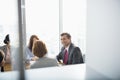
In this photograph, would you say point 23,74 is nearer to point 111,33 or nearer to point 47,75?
point 47,75

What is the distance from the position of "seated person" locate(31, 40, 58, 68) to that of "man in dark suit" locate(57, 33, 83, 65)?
14 centimetres

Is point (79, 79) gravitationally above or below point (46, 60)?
below

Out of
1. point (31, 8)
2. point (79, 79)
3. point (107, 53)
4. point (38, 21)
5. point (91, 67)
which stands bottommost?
point (79, 79)

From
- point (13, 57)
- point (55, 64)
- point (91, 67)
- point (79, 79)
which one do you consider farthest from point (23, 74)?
point (91, 67)

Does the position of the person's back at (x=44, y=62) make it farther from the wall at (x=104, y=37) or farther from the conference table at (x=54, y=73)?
the wall at (x=104, y=37)

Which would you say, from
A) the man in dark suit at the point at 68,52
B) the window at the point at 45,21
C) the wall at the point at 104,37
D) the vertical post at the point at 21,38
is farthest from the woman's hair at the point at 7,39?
the wall at the point at 104,37

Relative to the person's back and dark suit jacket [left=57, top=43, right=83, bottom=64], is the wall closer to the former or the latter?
dark suit jacket [left=57, top=43, right=83, bottom=64]

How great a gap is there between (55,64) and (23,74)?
438mm

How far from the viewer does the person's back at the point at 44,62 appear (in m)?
2.26

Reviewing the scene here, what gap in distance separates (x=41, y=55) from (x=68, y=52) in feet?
1.22

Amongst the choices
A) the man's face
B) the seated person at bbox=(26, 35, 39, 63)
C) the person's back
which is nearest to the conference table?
the person's back

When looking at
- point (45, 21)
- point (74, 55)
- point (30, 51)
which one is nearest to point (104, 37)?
point (74, 55)

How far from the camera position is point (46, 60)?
227 cm

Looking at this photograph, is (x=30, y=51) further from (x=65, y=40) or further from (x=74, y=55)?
(x=74, y=55)
